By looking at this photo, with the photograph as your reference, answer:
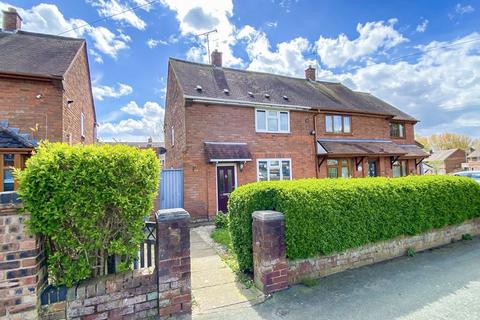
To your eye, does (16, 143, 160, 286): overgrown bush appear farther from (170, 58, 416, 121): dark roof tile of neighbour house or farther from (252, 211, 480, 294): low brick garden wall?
(170, 58, 416, 121): dark roof tile of neighbour house

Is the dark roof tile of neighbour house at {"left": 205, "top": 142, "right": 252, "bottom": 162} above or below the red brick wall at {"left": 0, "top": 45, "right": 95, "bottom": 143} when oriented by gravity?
below

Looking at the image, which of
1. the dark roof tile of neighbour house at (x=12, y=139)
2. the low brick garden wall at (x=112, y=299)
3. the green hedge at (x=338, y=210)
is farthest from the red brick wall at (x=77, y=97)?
the green hedge at (x=338, y=210)

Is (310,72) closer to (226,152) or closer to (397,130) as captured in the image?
(397,130)

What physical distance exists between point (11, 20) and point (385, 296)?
16.5m

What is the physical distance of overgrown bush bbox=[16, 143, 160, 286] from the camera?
102 inches

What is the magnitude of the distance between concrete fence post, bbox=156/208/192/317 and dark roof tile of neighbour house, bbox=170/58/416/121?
321 inches

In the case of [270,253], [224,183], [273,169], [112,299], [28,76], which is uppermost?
[28,76]

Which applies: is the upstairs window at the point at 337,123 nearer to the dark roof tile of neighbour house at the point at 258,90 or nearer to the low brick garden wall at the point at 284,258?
the dark roof tile of neighbour house at the point at 258,90

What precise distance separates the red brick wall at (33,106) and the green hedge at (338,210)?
720 cm

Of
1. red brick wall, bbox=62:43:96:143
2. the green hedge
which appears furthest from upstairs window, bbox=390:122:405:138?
red brick wall, bbox=62:43:96:143

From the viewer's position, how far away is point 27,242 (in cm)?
254

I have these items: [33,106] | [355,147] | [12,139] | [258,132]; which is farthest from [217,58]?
[12,139]

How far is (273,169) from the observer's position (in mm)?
12359

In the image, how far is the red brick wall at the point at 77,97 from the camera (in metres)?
8.60
